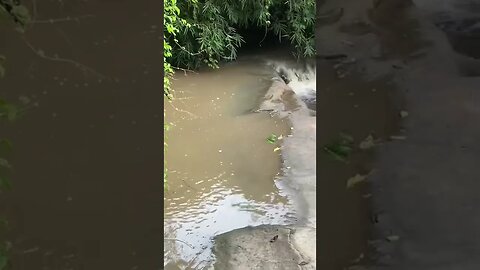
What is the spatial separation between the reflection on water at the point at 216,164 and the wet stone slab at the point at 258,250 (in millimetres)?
102

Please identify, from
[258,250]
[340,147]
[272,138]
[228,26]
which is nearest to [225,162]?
[272,138]

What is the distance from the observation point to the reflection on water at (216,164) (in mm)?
4355

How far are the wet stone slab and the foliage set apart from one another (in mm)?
3743

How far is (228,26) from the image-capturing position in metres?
8.70

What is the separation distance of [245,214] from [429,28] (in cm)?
332
